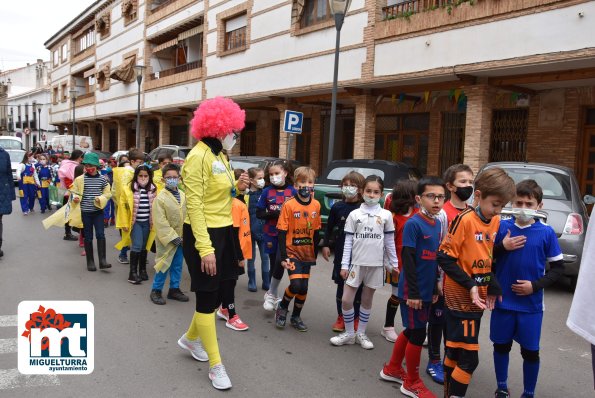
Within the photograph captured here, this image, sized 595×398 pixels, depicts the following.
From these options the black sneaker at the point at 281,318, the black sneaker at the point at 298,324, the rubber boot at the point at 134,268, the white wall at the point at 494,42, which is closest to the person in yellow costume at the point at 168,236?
the rubber boot at the point at 134,268

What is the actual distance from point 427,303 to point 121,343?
266 cm

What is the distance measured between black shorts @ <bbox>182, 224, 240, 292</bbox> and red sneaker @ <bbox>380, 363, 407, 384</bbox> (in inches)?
55.1

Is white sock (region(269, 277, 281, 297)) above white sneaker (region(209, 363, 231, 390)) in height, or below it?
above

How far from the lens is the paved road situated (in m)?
3.71

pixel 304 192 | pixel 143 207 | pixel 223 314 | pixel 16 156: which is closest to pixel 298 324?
pixel 223 314

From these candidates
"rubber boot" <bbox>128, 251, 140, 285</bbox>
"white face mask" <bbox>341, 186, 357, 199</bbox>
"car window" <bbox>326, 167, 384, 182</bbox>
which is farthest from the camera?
"car window" <bbox>326, 167, 384, 182</bbox>

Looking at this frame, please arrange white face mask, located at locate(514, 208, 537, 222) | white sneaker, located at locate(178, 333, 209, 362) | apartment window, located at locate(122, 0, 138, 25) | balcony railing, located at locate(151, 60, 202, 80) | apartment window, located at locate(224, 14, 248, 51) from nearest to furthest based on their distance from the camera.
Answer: white face mask, located at locate(514, 208, 537, 222)
white sneaker, located at locate(178, 333, 209, 362)
apartment window, located at locate(224, 14, 248, 51)
balcony railing, located at locate(151, 60, 202, 80)
apartment window, located at locate(122, 0, 138, 25)

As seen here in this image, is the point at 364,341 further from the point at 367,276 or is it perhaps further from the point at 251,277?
the point at 251,277

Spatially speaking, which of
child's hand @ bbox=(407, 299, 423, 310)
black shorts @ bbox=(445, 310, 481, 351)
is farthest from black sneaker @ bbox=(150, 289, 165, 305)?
black shorts @ bbox=(445, 310, 481, 351)

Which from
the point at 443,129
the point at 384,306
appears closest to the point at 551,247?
the point at 384,306

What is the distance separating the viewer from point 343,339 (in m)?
4.70

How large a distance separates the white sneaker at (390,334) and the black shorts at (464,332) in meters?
1.62

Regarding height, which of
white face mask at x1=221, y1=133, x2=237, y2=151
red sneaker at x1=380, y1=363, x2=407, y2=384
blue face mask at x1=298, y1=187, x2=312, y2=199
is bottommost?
red sneaker at x1=380, y1=363, x2=407, y2=384

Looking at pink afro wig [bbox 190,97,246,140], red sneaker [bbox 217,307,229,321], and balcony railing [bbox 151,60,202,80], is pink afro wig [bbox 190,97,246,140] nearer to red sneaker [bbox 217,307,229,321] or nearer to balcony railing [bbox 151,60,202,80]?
red sneaker [bbox 217,307,229,321]
